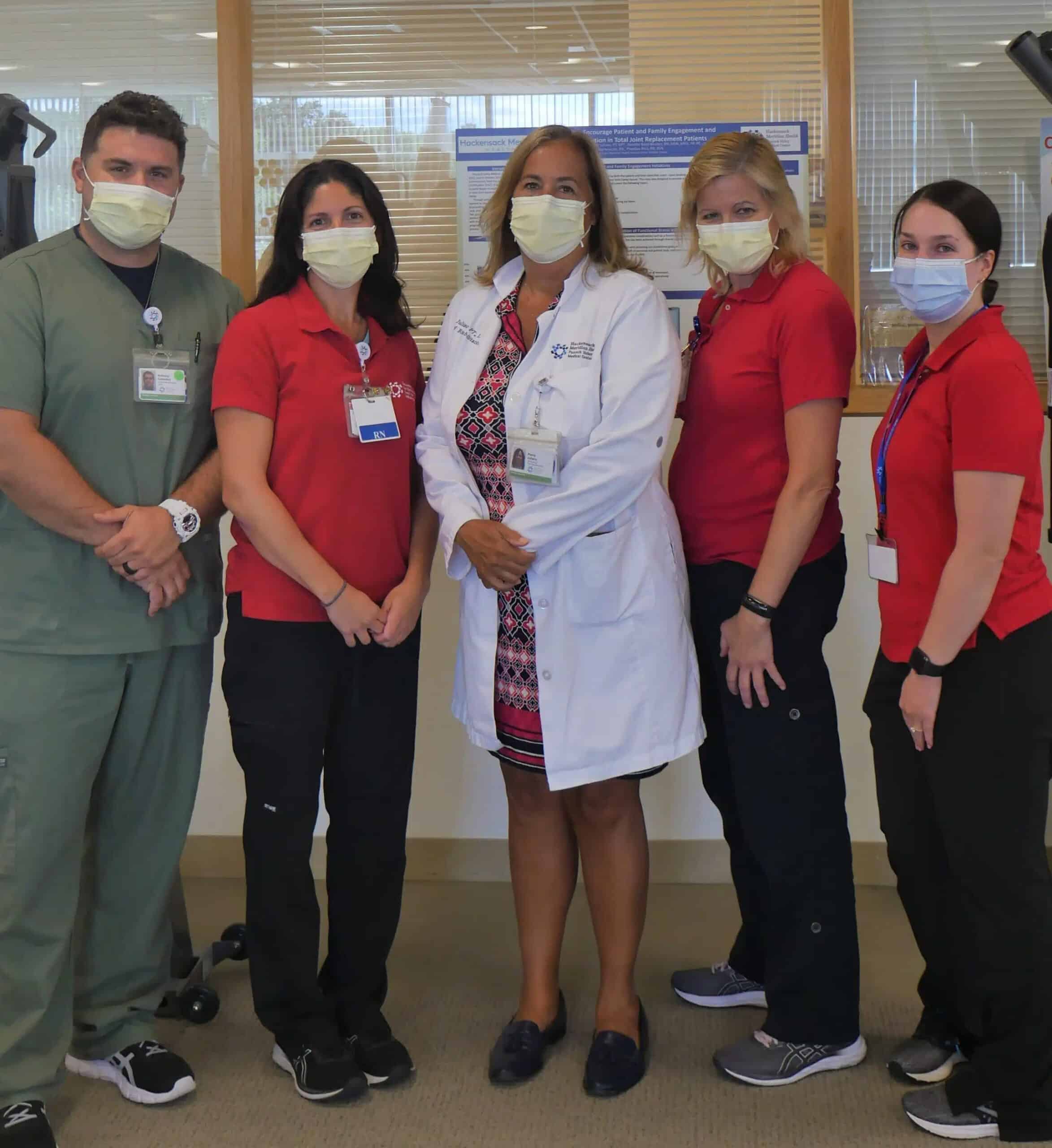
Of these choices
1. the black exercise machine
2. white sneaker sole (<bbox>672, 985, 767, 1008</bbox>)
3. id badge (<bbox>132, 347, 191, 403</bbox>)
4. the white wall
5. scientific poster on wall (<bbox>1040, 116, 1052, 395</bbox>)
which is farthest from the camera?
the white wall

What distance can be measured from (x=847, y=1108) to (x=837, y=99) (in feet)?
8.16

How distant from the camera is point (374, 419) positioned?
6.37ft

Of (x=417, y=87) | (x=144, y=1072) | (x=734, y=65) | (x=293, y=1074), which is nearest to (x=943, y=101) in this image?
(x=734, y=65)

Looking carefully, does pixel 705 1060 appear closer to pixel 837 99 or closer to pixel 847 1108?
pixel 847 1108

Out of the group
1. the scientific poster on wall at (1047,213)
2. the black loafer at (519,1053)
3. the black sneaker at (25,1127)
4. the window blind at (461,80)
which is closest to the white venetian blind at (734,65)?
the window blind at (461,80)

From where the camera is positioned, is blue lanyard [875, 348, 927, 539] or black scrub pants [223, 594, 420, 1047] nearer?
blue lanyard [875, 348, 927, 539]

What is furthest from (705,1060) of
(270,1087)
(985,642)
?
(985,642)

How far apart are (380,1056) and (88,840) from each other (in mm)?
713

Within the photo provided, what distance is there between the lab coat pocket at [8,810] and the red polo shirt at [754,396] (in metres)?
1.30

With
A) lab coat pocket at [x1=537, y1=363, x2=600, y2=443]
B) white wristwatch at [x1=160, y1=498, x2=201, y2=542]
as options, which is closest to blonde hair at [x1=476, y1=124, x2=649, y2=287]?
lab coat pocket at [x1=537, y1=363, x2=600, y2=443]

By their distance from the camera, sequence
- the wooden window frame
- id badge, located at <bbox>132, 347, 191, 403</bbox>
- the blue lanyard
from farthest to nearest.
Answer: the wooden window frame, id badge, located at <bbox>132, 347, 191, 403</bbox>, the blue lanyard

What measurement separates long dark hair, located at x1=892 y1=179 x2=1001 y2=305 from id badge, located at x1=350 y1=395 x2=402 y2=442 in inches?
38.3

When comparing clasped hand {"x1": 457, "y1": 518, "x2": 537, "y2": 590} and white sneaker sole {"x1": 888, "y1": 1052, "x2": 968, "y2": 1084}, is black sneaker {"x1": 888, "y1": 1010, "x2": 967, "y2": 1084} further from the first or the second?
clasped hand {"x1": 457, "y1": 518, "x2": 537, "y2": 590}

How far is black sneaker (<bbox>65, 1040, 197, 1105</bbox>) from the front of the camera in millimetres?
2039
